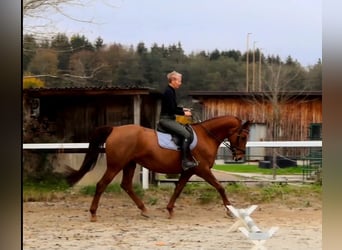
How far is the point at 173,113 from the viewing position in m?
3.70

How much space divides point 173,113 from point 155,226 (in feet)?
2.79

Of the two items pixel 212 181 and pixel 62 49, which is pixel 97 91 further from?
pixel 212 181

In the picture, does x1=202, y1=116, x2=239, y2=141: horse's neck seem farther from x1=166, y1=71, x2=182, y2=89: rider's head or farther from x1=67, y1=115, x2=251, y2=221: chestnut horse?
x1=166, y1=71, x2=182, y2=89: rider's head

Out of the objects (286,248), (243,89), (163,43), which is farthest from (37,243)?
(243,89)

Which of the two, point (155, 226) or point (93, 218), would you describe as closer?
point (155, 226)

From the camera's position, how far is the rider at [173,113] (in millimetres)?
3625

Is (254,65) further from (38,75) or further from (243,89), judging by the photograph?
(38,75)

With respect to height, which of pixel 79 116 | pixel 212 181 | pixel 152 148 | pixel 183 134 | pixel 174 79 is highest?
pixel 174 79

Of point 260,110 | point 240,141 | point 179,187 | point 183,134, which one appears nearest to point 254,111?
point 260,110

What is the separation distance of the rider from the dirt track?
482 mm

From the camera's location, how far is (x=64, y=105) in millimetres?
4203

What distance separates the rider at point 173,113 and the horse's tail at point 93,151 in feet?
1.53

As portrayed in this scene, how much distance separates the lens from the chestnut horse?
3.85m

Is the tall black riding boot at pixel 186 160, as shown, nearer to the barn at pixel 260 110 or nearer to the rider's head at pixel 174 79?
the barn at pixel 260 110
